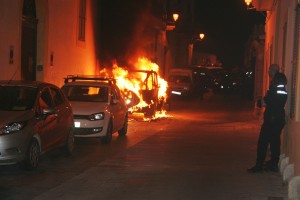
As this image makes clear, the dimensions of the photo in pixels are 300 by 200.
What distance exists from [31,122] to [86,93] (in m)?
5.64

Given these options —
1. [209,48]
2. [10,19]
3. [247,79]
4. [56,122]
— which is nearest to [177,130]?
[10,19]

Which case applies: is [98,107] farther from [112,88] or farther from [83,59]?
[83,59]

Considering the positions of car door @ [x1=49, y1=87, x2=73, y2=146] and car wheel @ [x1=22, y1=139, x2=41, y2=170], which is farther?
car door @ [x1=49, y1=87, x2=73, y2=146]

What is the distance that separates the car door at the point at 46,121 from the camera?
11.4 metres

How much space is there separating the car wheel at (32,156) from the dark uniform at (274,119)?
406 cm

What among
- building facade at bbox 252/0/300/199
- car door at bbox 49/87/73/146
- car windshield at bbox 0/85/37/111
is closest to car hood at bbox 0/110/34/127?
car windshield at bbox 0/85/37/111

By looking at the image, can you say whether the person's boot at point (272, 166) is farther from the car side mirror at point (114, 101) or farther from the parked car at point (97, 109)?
the car side mirror at point (114, 101)

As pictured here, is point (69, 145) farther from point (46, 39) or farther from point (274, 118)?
point (46, 39)

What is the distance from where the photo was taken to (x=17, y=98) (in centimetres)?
1168

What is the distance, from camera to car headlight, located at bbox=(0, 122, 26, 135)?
1040cm

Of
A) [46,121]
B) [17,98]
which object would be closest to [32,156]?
[46,121]

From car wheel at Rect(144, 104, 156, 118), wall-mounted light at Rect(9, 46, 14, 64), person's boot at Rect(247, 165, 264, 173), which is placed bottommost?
person's boot at Rect(247, 165, 264, 173)

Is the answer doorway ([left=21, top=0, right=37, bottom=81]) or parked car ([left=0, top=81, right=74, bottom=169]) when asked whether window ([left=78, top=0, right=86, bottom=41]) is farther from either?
parked car ([left=0, top=81, right=74, bottom=169])

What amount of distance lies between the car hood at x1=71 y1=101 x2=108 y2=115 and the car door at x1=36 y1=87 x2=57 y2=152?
2848 millimetres
